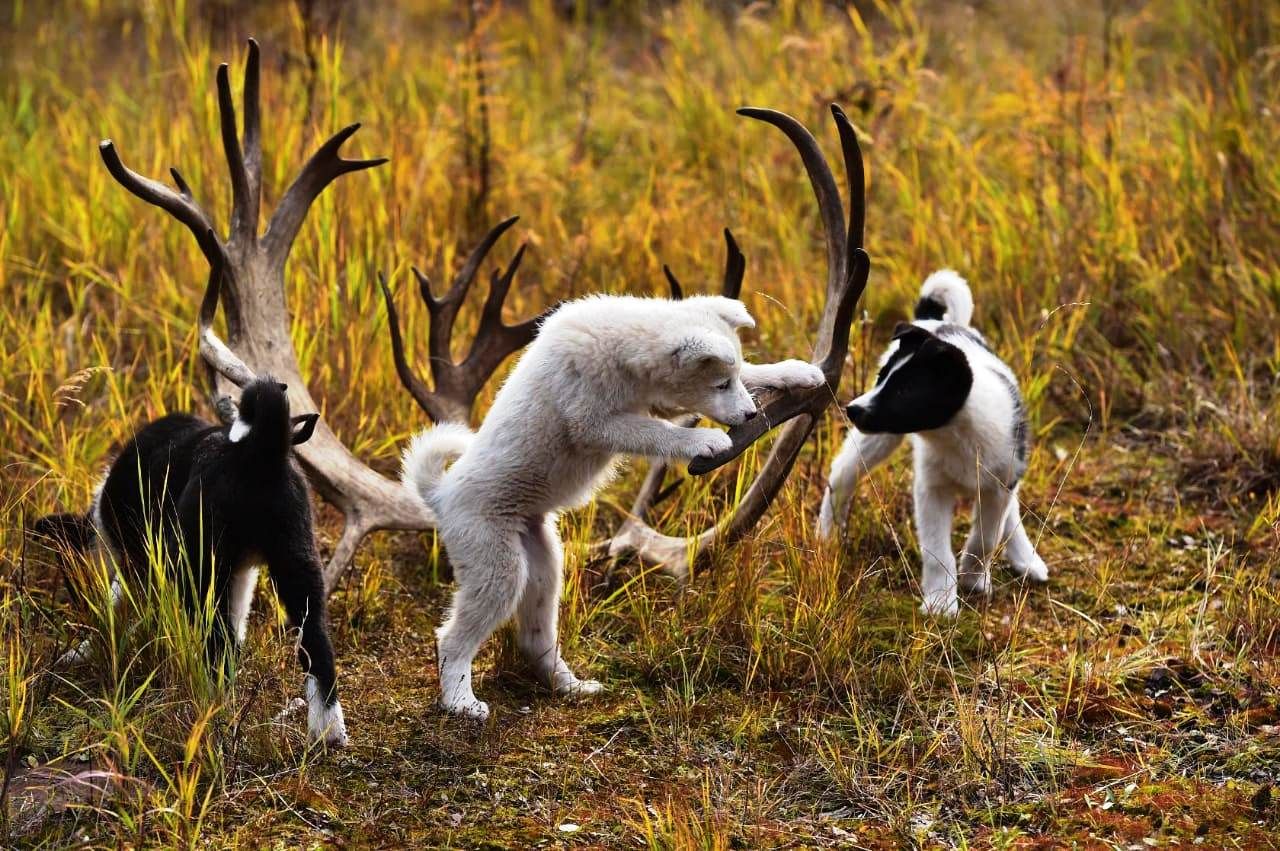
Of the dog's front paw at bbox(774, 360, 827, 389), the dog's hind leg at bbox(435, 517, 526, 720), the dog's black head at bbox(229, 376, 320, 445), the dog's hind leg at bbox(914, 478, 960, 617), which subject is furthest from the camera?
the dog's hind leg at bbox(914, 478, 960, 617)

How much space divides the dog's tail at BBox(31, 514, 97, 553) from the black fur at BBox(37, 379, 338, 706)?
0.48m

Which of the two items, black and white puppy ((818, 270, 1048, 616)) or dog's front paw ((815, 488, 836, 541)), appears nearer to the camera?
black and white puppy ((818, 270, 1048, 616))

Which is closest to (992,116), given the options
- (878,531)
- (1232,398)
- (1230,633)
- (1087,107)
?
(1087,107)

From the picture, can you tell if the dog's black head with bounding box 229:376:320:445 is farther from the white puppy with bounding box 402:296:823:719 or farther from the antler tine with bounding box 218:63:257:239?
the antler tine with bounding box 218:63:257:239

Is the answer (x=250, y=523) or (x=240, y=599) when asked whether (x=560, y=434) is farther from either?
(x=240, y=599)

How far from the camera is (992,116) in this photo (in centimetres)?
782

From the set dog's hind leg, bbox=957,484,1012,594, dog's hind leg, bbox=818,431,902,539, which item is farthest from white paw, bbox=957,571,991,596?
dog's hind leg, bbox=818,431,902,539

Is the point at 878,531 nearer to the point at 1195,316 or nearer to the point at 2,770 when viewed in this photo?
the point at 1195,316

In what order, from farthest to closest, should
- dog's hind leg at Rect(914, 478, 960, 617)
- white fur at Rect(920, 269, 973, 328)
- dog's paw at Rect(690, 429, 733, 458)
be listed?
white fur at Rect(920, 269, 973, 328)
dog's hind leg at Rect(914, 478, 960, 617)
dog's paw at Rect(690, 429, 733, 458)

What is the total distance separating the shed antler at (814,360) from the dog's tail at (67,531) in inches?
64.1

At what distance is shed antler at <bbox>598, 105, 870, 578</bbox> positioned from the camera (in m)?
4.14

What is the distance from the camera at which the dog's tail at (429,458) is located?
4.28 m

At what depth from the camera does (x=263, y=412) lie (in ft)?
12.0

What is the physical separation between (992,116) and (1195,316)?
6.10 feet
